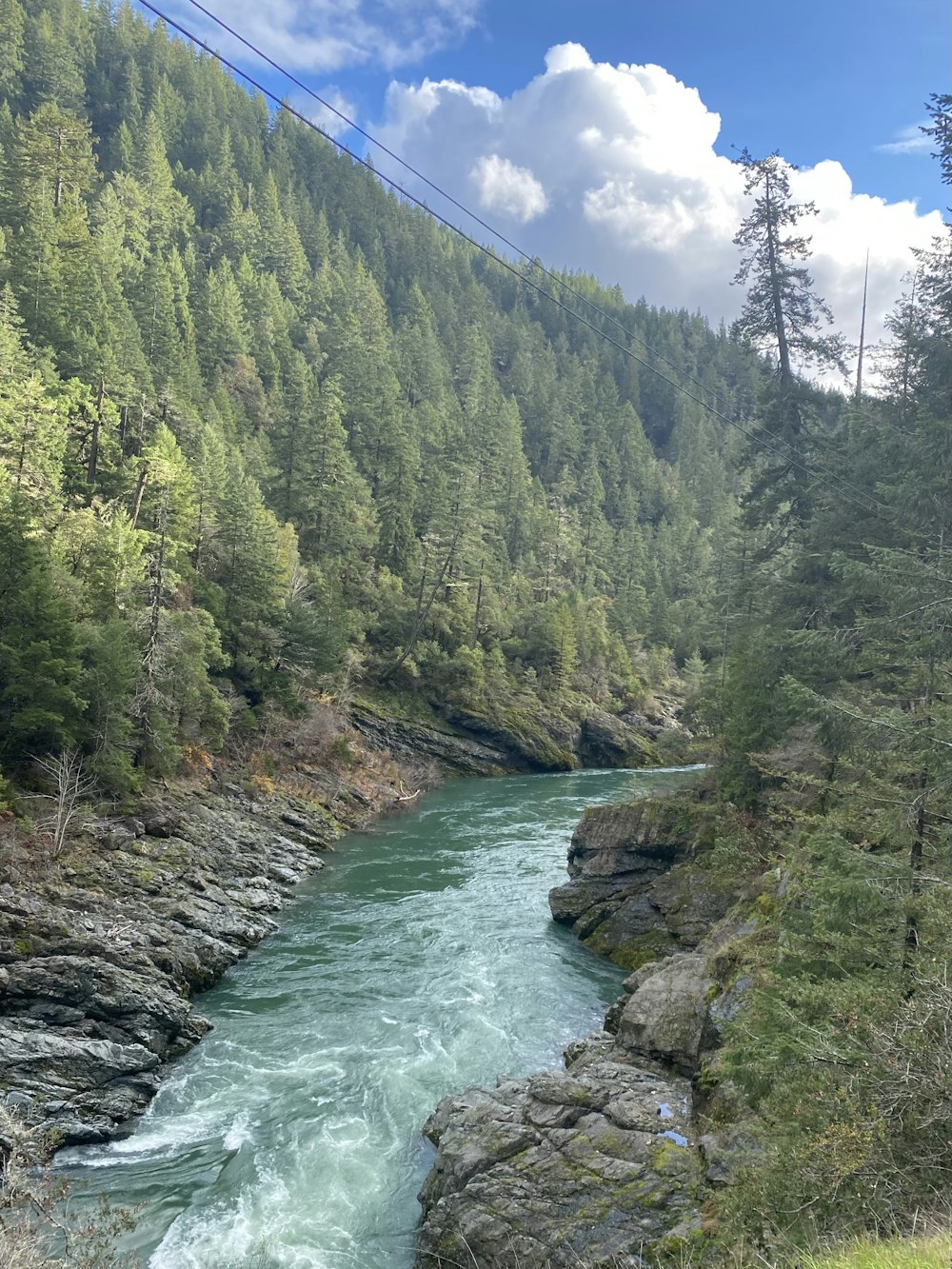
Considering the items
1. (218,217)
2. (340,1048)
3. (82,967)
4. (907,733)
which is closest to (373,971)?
(340,1048)

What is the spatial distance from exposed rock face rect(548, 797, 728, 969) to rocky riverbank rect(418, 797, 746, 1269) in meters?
3.11

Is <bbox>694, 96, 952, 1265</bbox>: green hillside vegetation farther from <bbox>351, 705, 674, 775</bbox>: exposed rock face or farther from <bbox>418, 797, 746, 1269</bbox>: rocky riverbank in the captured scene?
<bbox>351, 705, 674, 775</bbox>: exposed rock face

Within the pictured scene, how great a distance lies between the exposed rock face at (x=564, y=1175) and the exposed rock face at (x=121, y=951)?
5.27 meters

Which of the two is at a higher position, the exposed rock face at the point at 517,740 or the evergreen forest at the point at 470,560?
the evergreen forest at the point at 470,560

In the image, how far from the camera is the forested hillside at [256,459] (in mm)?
27812

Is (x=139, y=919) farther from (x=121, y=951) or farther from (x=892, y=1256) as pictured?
(x=892, y=1256)

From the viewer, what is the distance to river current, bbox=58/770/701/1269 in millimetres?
10453

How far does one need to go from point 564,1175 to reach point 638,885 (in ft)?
44.0

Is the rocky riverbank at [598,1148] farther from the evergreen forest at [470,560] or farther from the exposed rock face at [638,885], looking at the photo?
the exposed rock face at [638,885]

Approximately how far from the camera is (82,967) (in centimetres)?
1499

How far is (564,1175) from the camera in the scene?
959cm

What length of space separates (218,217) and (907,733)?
10674cm

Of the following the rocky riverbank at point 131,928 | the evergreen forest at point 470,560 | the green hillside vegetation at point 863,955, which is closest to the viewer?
the green hillside vegetation at point 863,955

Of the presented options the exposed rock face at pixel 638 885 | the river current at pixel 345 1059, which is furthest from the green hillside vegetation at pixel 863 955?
the river current at pixel 345 1059
